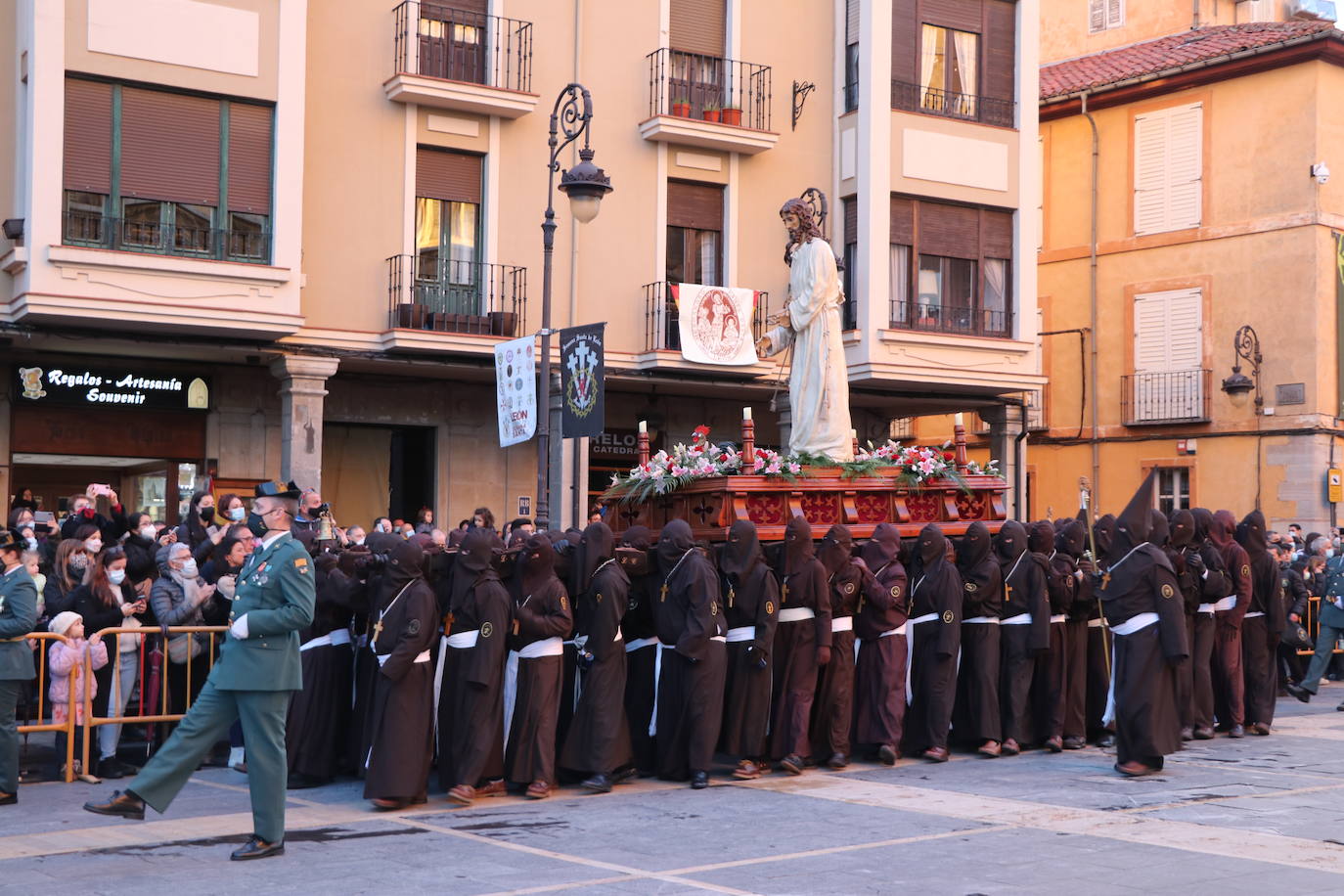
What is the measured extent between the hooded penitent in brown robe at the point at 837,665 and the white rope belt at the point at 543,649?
7.97 ft

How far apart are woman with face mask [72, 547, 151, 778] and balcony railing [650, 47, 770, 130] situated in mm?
13572

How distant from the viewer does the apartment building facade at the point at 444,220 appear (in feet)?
63.1

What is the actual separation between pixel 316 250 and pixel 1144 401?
16.8 meters

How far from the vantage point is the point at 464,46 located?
2202 centimetres

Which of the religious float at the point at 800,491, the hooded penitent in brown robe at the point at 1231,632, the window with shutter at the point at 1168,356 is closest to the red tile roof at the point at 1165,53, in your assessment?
the window with shutter at the point at 1168,356

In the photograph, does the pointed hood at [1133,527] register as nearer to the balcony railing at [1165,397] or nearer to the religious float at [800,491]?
the religious float at [800,491]

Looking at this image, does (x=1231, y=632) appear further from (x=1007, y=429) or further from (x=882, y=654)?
(x=1007, y=429)

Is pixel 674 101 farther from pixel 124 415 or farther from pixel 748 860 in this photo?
pixel 748 860

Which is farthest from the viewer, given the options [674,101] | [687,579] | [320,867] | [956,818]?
[674,101]

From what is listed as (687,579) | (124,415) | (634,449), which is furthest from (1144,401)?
(687,579)

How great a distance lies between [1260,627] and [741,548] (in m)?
5.90

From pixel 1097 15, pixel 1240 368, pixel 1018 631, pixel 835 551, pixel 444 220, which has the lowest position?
pixel 1018 631

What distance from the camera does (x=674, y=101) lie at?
2370cm

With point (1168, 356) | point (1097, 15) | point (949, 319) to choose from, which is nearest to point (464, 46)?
point (949, 319)
